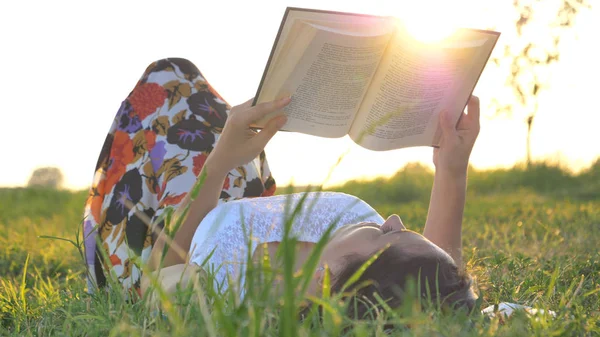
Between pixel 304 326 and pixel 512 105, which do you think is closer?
pixel 304 326

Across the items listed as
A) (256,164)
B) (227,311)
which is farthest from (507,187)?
(227,311)

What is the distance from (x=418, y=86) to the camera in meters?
2.63

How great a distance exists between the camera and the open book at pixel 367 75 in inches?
93.4

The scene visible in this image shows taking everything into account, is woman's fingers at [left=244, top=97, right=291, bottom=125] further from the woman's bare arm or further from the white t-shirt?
the woman's bare arm

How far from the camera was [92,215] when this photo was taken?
3.27 meters

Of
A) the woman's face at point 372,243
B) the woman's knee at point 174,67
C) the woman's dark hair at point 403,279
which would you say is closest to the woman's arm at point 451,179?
the woman's face at point 372,243

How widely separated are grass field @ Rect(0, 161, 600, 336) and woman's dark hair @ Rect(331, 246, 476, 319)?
3.2 inches

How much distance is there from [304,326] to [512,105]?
1178cm

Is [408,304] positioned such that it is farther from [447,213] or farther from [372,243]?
[447,213]

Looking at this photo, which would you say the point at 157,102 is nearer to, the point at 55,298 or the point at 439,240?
the point at 55,298

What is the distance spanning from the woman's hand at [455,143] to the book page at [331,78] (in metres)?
0.45

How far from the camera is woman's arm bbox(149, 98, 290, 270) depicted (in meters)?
2.42

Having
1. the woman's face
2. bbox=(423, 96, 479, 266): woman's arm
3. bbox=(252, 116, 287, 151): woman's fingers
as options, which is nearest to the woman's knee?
bbox=(252, 116, 287, 151): woman's fingers

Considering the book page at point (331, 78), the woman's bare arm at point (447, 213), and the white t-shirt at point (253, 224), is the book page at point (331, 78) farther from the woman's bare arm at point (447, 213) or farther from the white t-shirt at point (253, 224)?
the woman's bare arm at point (447, 213)
